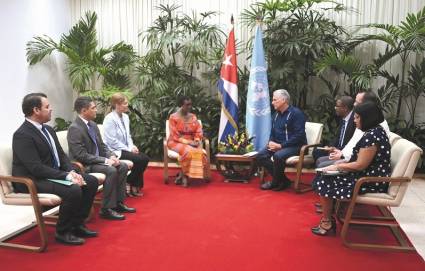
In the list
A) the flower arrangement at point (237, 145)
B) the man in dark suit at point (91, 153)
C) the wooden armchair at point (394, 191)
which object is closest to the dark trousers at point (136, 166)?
the man in dark suit at point (91, 153)

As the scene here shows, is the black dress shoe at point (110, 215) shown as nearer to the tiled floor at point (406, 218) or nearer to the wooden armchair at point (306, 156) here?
the tiled floor at point (406, 218)

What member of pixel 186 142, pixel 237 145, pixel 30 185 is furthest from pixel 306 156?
pixel 30 185

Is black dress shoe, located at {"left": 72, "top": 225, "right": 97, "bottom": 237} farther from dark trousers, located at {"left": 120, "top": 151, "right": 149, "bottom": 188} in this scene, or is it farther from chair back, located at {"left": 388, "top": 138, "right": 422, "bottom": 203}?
chair back, located at {"left": 388, "top": 138, "right": 422, "bottom": 203}

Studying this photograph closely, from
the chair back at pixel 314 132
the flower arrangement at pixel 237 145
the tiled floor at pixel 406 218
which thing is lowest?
the tiled floor at pixel 406 218

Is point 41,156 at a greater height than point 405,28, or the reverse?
point 405,28

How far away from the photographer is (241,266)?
3.03 m

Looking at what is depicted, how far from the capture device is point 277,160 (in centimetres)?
513

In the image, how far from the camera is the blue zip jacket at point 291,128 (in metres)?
5.23

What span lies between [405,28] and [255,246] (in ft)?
13.7

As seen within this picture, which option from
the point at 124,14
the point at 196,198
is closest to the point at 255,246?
the point at 196,198

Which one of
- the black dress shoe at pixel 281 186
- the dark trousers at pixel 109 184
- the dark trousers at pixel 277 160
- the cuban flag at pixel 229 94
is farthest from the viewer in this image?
the cuban flag at pixel 229 94

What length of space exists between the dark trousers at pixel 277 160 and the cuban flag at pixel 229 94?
3.12 feet

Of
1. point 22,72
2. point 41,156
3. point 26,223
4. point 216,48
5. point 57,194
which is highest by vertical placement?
point 216,48

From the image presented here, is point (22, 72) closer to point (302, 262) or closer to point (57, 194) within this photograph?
point (57, 194)
